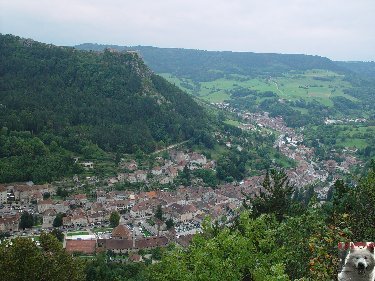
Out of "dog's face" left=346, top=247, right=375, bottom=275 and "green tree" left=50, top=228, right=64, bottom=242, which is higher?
"dog's face" left=346, top=247, right=375, bottom=275

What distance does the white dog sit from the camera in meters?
4.19

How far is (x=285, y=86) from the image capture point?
17500cm

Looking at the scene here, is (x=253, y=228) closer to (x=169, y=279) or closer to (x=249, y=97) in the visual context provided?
(x=169, y=279)

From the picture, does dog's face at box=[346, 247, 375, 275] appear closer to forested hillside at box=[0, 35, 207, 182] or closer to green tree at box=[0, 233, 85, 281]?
green tree at box=[0, 233, 85, 281]

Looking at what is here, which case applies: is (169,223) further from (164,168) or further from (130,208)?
(164,168)

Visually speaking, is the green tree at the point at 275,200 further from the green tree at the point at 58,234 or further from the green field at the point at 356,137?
the green field at the point at 356,137

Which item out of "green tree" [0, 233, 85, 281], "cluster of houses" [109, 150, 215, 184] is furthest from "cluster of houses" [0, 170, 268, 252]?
"green tree" [0, 233, 85, 281]

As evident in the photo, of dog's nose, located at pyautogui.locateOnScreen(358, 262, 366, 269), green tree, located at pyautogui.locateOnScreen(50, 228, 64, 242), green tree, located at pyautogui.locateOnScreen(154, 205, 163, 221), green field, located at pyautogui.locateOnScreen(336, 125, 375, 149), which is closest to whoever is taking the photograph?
dog's nose, located at pyautogui.locateOnScreen(358, 262, 366, 269)

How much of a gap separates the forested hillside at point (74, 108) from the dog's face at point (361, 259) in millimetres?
55735

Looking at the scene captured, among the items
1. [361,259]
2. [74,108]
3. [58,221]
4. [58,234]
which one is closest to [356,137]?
[74,108]

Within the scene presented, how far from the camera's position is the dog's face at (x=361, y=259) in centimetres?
419

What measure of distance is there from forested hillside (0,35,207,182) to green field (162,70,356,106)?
6242 centimetres

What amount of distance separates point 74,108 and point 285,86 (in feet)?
385

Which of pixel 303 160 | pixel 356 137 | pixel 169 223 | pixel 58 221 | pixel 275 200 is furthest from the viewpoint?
pixel 356 137
